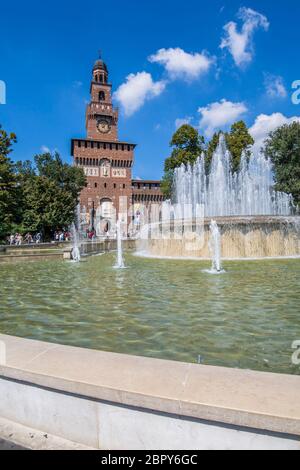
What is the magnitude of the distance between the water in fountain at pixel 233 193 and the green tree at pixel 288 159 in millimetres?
818

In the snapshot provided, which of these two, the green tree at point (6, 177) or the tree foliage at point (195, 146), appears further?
the tree foliage at point (195, 146)

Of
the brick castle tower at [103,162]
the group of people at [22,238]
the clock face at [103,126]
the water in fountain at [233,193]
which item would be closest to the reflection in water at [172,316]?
the water in fountain at [233,193]

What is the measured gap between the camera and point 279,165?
109 ft

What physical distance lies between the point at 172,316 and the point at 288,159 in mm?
32806

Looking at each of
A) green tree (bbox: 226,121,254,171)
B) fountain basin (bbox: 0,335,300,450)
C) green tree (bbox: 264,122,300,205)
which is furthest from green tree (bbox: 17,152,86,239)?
fountain basin (bbox: 0,335,300,450)

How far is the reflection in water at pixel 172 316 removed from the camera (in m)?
3.09

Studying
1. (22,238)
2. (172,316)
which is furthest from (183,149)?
(172,316)

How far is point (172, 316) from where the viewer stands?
421 cm

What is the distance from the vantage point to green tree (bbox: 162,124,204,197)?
1490 inches

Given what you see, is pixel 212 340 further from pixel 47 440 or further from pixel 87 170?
pixel 87 170

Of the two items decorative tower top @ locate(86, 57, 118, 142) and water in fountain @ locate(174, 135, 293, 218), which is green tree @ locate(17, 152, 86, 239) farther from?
decorative tower top @ locate(86, 57, 118, 142)

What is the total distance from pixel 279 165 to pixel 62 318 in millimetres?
33383

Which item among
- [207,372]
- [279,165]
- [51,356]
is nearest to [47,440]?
[51,356]

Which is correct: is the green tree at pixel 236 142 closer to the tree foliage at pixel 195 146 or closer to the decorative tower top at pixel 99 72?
the tree foliage at pixel 195 146
